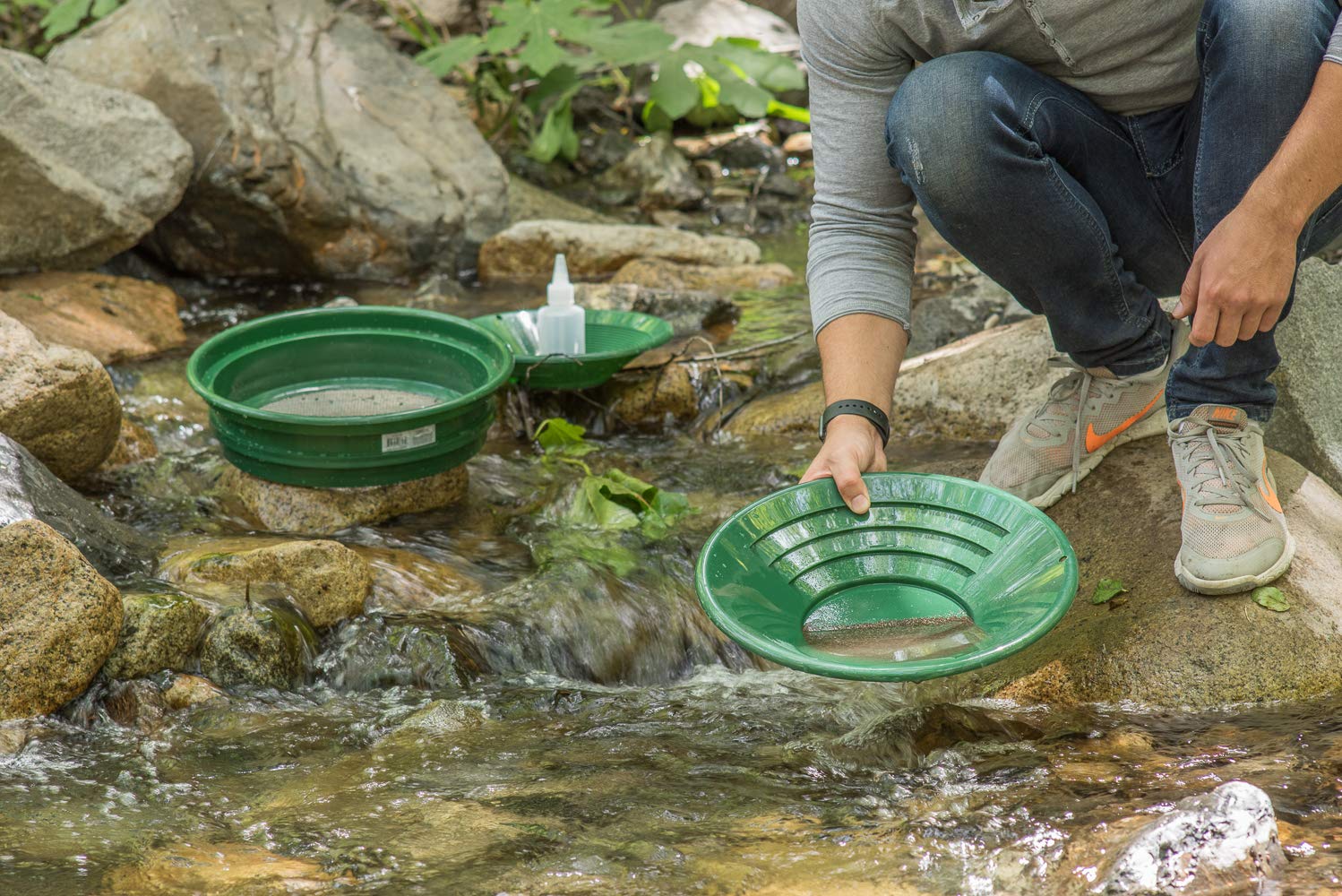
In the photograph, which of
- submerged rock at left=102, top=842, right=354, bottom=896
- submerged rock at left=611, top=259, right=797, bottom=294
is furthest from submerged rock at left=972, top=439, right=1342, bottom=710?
submerged rock at left=611, top=259, right=797, bottom=294

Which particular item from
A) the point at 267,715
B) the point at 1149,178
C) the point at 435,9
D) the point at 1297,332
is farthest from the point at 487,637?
the point at 435,9

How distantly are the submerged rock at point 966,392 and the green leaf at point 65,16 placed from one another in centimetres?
424

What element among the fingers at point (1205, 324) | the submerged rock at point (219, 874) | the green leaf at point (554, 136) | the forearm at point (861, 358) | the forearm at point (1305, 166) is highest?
the green leaf at point (554, 136)

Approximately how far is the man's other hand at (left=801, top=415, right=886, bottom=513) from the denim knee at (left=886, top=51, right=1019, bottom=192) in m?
0.45

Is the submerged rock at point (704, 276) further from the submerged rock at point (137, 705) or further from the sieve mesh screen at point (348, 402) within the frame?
the submerged rock at point (137, 705)

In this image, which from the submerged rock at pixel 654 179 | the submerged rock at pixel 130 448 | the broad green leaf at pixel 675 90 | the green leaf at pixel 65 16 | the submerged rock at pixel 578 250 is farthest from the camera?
the broad green leaf at pixel 675 90

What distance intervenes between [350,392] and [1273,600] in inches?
89.5

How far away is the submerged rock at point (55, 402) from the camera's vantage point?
278cm

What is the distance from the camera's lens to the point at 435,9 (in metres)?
8.39

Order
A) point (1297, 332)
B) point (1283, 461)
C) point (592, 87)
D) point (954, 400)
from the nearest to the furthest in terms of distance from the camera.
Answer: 1. point (1283, 461)
2. point (1297, 332)
3. point (954, 400)
4. point (592, 87)

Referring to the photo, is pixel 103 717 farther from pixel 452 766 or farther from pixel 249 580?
pixel 452 766

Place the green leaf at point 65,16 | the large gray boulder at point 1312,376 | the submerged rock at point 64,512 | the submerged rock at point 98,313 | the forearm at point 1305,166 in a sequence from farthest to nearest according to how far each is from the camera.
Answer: the green leaf at point 65,16
the submerged rock at point 98,313
the large gray boulder at point 1312,376
the submerged rock at point 64,512
the forearm at point 1305,166

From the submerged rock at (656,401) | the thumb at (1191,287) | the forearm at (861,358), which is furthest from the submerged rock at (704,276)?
the thumb at (1191,287)

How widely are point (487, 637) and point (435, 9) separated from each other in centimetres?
693
